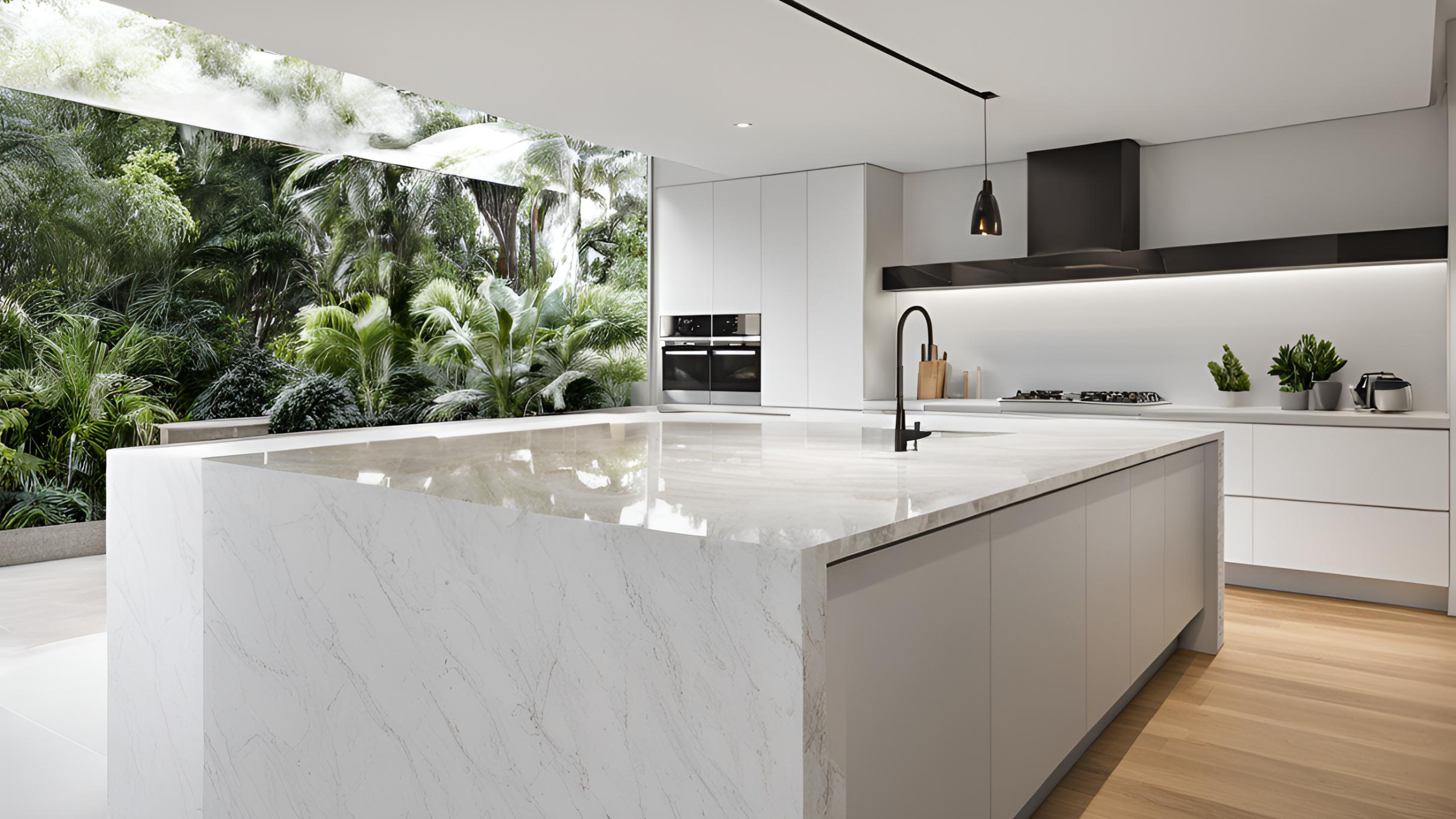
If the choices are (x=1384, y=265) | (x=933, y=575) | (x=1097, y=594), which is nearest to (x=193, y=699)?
(x=933, y=575)

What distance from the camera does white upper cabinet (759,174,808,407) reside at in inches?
253

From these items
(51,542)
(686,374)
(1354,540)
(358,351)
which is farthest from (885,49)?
(358,351)

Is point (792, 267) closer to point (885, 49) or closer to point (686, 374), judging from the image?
point (686, 374)

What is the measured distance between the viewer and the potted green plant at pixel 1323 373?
4.84 metres

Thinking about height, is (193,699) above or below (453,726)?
below

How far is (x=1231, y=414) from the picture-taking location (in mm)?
4879

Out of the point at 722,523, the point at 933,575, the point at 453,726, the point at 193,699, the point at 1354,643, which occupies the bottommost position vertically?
the point at 1354,643

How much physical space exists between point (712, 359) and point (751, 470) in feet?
16.0

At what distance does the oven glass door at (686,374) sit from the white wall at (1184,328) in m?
1.48

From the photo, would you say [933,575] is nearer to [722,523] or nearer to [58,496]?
[722,523]

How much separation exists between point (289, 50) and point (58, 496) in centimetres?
416

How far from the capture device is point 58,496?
248 inches

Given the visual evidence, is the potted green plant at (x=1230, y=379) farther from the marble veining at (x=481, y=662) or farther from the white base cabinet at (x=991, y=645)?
the marble veining at (x=481, y=662)

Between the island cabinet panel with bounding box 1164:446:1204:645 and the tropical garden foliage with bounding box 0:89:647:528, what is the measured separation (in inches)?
205
